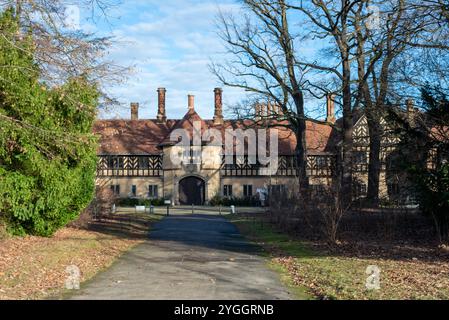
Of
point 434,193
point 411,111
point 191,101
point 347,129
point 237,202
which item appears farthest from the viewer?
point 191,101

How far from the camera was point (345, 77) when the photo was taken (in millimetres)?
25141

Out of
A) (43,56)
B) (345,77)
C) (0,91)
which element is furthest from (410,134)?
(0,91)

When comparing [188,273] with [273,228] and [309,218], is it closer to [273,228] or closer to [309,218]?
[309,218]

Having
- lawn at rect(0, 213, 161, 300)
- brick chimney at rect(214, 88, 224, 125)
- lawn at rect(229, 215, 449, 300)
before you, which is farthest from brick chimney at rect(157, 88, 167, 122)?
lawn at rect(229, 215, 449, 300)

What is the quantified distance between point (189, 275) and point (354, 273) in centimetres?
345

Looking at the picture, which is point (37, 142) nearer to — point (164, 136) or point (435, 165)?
point (435, 165)

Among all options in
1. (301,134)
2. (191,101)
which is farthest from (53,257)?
(191,101)

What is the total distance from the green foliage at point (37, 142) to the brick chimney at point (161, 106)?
4079cm

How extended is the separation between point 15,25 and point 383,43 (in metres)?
Answer: 13.1

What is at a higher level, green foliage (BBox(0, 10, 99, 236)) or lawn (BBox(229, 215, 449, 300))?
green foliage (BBox(0, 10, 99, 236))

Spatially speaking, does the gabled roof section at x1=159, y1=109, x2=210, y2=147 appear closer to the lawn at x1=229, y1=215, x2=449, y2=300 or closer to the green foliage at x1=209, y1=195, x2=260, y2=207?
the green foliage at x1=209, y1=195, x2=260, y2=207

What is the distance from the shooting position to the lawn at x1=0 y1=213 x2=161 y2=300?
9.88m

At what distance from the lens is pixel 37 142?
46.9 ft

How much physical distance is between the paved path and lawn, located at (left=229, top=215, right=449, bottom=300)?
58 cm
